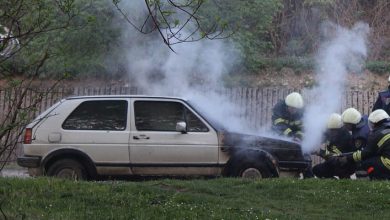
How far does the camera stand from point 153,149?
9648 mm

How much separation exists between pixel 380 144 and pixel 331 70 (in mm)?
8396

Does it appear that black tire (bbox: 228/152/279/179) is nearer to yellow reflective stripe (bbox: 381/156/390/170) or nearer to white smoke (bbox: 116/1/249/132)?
yellow reflective stripe (bbox: 381/156/390/170)

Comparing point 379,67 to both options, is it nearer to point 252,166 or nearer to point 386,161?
point 386,161

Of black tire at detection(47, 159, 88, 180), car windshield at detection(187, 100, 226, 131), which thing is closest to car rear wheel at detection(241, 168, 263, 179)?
car windshield at detection(187, 100, 226, 131)

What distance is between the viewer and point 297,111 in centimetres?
1109

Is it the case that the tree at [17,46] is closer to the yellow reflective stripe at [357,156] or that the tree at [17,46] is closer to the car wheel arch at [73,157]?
the car wheel arch at [73,157]

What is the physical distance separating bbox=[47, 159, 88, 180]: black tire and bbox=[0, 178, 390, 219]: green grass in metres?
0.99

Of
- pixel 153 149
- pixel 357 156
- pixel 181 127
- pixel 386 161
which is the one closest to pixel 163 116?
pixel 181 127

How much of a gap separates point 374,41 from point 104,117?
12377 mm

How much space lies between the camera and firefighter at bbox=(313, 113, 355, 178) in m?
10.3

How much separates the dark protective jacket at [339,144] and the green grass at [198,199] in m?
1.51

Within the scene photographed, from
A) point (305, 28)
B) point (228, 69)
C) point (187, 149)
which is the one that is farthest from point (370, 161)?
point (305, 28)

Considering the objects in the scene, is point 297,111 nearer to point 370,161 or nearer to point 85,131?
point 370,161

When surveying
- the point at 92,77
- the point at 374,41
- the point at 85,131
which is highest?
the point at 374,41
